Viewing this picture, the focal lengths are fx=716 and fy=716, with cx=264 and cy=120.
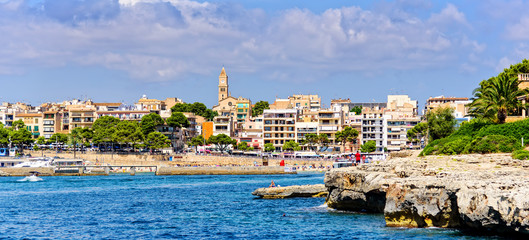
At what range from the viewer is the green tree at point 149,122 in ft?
469

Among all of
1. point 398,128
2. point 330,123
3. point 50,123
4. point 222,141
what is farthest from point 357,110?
point 50,123

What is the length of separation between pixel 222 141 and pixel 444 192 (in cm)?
11721

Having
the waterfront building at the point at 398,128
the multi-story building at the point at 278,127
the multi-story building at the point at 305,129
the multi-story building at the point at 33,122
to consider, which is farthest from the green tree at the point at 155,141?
the waterfront building at the point at 398,128

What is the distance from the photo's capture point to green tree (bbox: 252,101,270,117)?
189 m

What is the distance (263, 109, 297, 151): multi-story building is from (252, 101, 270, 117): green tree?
128ft

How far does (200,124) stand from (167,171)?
200 ft

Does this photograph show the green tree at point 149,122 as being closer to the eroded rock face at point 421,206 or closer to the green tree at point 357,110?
the green tree at point 357,110

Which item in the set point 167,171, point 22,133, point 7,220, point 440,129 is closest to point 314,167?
point 167,171

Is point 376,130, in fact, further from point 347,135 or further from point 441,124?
point 441,124

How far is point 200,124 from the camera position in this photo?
16925cm

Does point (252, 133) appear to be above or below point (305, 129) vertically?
below

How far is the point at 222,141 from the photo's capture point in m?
145

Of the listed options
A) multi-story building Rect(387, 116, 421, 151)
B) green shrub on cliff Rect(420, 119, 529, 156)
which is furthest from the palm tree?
multi-story building Rect(387, 116, 421, 151)

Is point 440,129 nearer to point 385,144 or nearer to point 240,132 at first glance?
point 385,144
